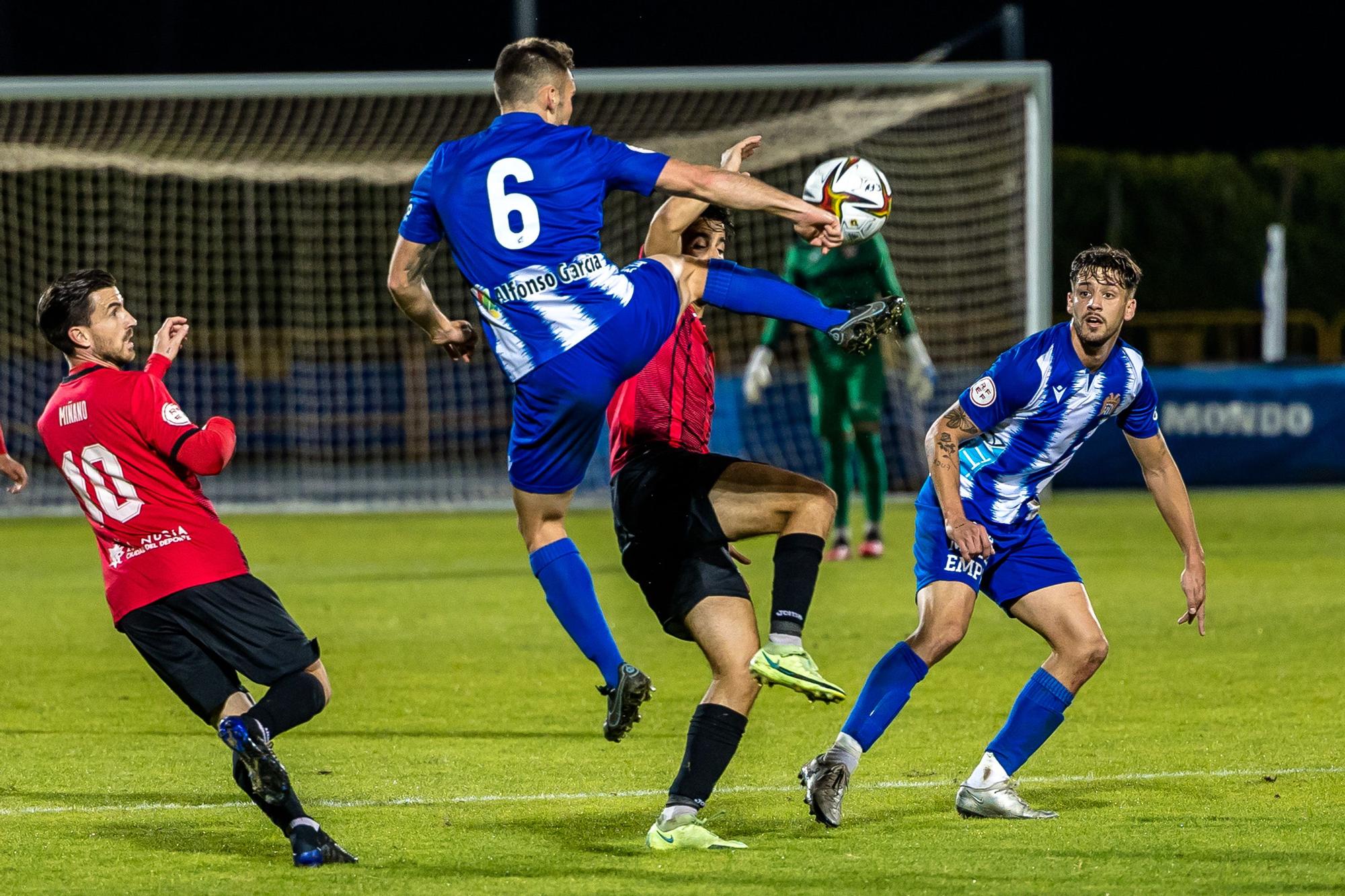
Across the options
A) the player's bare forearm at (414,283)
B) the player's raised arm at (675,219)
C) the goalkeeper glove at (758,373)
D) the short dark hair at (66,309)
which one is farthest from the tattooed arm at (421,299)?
the goalkeeper glove at (758,373)

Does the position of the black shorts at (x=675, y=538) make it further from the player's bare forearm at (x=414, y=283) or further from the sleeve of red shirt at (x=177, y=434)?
the sleeve of red shirt at (x=177, y=434)

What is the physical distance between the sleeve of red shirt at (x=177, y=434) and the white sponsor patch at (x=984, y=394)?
2.38 m

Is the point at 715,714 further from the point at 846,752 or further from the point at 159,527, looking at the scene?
the point at 159,527

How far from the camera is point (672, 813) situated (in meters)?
5.30

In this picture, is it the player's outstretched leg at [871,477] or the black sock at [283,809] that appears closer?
the black sock at [283,809]

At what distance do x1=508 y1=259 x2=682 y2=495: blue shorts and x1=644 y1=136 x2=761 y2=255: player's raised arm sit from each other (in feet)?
0.43

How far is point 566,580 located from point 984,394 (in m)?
1.51

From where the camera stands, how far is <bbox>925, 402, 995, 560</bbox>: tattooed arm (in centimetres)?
567

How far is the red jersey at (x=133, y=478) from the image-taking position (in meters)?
5.20

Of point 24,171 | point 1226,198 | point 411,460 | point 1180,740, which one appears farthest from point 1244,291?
point 1180,740

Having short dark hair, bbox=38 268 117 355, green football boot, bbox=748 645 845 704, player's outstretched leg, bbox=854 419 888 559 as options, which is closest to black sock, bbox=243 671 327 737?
short dark hair, bbox=38 268 117 355

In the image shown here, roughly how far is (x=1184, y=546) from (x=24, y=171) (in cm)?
1410

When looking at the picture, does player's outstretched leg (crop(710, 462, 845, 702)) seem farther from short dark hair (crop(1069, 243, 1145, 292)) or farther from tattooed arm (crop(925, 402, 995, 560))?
short dark hair (crop(1069, 243, 1145, 292))

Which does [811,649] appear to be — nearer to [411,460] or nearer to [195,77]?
[195,77]
